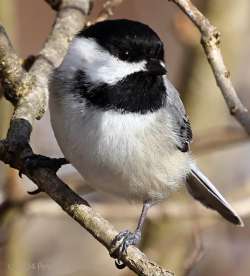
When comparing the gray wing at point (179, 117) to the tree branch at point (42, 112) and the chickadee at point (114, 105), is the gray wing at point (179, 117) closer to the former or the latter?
the chickadee at point (114, 105)

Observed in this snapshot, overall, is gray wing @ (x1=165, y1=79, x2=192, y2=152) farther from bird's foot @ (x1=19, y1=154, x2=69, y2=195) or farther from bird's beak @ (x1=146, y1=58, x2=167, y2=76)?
bird's foot @ (x1=19, y1=154, x2=69, y2=195)

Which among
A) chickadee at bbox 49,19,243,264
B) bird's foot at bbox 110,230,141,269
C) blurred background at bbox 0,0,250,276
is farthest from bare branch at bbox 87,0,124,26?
bird's foot at bbox 110,230,141,269

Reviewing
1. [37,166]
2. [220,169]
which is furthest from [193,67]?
[37,166]

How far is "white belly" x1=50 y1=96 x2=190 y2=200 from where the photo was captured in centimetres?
179

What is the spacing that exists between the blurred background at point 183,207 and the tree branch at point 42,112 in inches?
8.1

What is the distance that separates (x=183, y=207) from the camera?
2.32 meters

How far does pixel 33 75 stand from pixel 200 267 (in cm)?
120

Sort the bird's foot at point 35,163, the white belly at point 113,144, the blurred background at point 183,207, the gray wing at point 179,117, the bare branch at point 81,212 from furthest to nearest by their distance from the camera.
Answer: the blurred background at point 183,207
the gray wing at point 179,117
the white belly at point 113,144
the bird's foot at point 35,163
the bare branch at point 81,212

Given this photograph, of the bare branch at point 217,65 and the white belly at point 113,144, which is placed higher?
the bare branch at point 217,65

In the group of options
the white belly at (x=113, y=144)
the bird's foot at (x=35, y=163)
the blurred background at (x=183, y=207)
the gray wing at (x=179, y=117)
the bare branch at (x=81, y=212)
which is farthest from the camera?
the blurred background at (x=183, y=207)

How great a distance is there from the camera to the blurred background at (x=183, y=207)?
7.05ft

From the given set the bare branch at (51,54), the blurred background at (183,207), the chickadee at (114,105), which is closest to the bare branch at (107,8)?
the bare branch at (51,54)

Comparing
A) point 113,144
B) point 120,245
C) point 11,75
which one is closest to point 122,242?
point 120,245

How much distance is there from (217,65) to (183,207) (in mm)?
688
